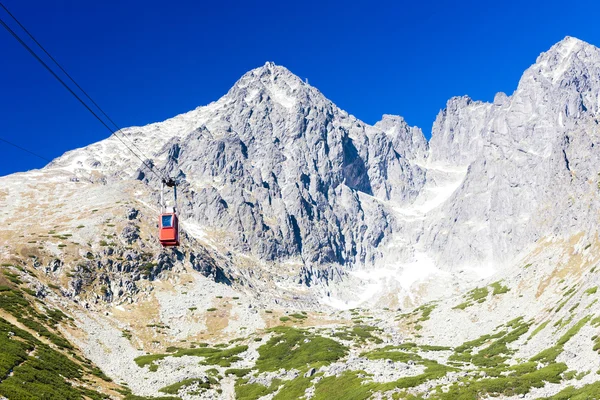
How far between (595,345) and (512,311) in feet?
211

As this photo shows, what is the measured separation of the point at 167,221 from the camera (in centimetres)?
5328

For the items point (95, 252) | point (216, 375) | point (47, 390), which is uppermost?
point (95, 252)

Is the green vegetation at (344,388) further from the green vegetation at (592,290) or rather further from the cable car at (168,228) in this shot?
the green vegetation at (592,290)

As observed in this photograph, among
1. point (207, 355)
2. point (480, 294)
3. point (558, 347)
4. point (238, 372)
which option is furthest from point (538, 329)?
point (207, 355)

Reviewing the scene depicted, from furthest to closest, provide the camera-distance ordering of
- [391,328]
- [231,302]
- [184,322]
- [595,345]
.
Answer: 1. [231,302]
2. [184,322]
3. [391,328]
4. [595,345]

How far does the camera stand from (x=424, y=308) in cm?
15938

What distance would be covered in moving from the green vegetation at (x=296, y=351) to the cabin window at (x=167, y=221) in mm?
49359

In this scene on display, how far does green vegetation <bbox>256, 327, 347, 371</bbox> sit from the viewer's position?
100812 millimetres

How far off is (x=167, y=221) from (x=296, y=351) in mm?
69886

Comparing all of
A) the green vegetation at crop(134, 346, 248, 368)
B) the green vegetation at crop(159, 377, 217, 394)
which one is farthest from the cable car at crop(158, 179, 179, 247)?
the green vegetation at crop(134, 346, 248, 368)

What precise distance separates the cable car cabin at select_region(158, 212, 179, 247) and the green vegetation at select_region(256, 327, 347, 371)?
1900 inches

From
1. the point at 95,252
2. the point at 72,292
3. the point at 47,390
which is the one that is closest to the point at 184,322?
the point at 72,292

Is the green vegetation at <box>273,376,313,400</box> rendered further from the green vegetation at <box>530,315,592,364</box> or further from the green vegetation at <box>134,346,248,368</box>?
the green vegetation at <box>530,315,592,364</box>

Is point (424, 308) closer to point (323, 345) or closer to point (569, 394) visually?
point (323, 345)
